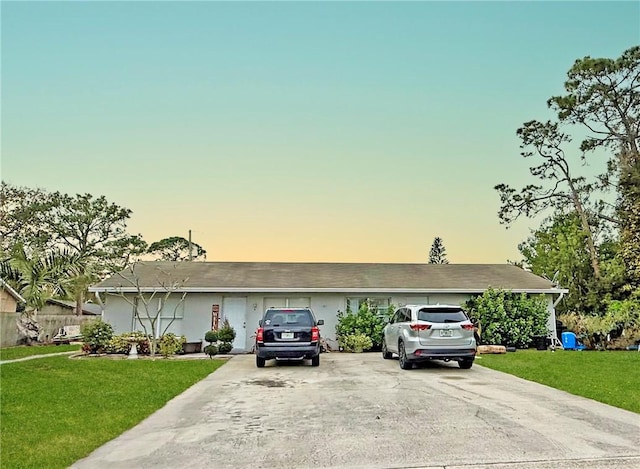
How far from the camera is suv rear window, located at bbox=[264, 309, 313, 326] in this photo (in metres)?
13.9

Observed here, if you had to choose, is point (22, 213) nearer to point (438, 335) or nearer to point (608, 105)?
point (438, 335)

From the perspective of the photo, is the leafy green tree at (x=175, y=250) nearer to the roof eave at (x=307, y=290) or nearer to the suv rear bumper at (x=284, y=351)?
the roof eave at (x=307, y=290)

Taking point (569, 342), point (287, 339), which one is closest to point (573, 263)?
point (569, 342)

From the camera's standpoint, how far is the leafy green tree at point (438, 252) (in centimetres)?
8500

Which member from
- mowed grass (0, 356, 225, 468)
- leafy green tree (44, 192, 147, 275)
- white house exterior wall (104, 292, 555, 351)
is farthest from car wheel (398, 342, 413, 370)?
leafy green tree (44, 192, 147, 275)

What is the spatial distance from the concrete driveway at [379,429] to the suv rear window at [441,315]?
80.3 inches

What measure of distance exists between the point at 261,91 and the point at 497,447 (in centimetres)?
1458

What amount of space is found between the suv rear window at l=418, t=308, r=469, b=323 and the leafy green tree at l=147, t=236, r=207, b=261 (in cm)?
4698

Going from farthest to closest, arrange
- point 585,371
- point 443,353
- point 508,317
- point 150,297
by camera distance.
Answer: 1. point 150,297
2. point 508,317
3. point 585,371
4. point 443,353

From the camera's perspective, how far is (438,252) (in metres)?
85.6

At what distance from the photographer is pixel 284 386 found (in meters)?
10.7

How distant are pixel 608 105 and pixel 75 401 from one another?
3241 centimetres

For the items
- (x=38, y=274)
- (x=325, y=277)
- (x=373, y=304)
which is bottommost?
(x=373, y=304)

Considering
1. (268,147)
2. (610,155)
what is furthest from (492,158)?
(610,155)
